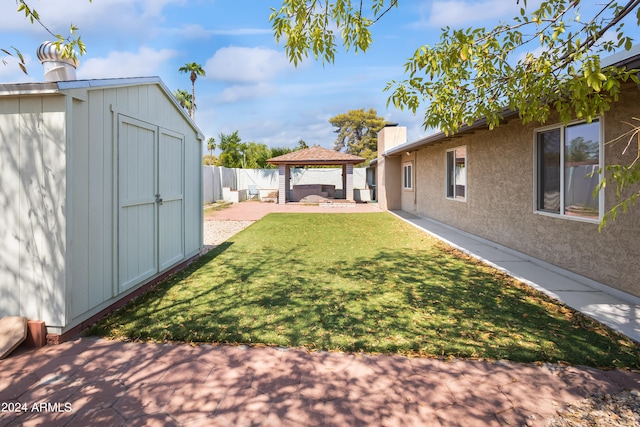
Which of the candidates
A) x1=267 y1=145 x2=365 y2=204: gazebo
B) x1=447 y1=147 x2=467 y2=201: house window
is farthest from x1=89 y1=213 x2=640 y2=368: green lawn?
x1=267 y1=145 x2=365 y2=204: gazebo

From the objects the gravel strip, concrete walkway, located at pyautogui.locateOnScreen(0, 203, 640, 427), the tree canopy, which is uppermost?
the tree canopy

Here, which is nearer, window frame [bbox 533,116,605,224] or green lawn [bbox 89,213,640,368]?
green lawn [bbox 89,213,640,368]

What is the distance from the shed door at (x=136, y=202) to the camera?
4500 millimetres

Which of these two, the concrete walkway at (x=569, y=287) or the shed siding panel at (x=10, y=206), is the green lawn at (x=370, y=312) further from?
the shed siding panel at (x=10, y=206)

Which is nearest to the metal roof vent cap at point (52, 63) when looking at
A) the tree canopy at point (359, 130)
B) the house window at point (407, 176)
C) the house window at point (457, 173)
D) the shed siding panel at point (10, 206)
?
the shed siding panel at point (10, 206)

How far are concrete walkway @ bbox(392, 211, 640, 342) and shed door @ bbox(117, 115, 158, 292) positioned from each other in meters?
5.80

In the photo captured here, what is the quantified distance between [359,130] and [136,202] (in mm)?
48737

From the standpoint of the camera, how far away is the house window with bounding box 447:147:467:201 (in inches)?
406

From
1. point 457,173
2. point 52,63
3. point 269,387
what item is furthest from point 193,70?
point 269,387

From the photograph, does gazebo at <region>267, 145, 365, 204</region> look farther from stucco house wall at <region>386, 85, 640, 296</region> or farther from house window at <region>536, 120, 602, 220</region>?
house window at <region>536, 120, 602, 220</region>

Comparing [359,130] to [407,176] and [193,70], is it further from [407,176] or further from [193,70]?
[407,176]

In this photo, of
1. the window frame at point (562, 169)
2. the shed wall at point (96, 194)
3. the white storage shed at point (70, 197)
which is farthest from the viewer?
the window frame at point (562, 169)

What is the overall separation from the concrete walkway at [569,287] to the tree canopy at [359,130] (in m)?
39.5

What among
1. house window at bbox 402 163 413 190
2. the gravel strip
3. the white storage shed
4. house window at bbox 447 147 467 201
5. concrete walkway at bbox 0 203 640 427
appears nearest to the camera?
concrete walkway at bbox 0 203 640 427
